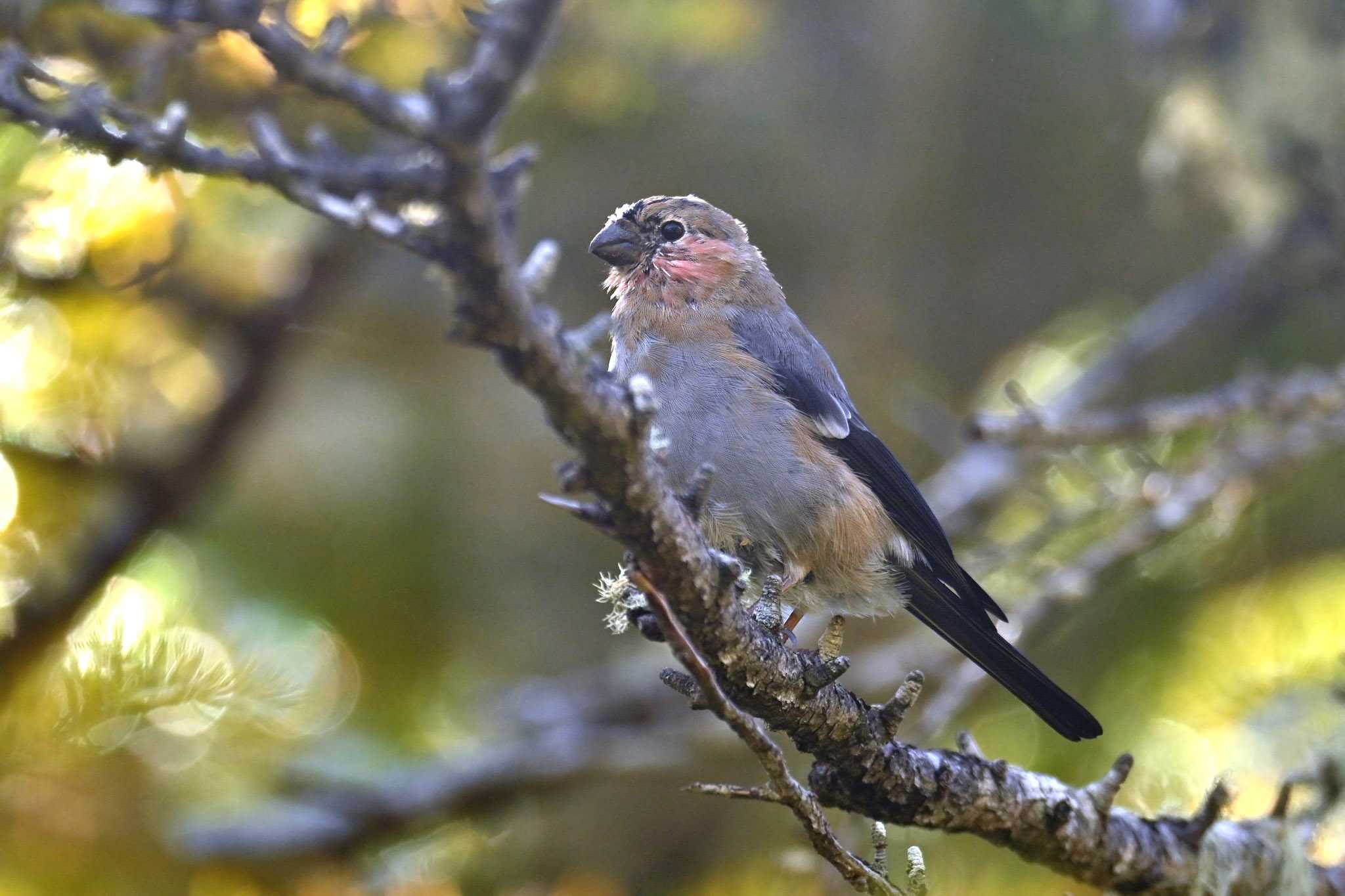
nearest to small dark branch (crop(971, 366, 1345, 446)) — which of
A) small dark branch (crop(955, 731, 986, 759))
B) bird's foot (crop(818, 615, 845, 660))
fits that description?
small dark branch (crop(955, 731, 986, 759))

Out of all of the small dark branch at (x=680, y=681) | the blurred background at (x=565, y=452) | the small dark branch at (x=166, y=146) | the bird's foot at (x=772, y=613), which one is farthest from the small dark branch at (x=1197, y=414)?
the small dark branch at (x=166, y=146)

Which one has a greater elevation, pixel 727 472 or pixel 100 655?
pixel 727 472

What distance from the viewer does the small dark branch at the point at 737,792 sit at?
1938 millimetres

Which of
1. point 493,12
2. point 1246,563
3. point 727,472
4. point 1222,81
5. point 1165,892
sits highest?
point 1222,81

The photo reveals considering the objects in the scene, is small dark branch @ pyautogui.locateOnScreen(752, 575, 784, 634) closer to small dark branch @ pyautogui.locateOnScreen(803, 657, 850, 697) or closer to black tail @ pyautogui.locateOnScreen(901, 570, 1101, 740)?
small dark branch @ pyautogui.locateOnScreen(803, 657, 850, 697)

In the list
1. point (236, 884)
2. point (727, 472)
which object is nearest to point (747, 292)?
point (727, 472)

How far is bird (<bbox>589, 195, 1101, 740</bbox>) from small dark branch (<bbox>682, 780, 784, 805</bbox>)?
108 cm

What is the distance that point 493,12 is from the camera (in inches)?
50.8

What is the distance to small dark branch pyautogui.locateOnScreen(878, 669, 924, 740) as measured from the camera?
87.7 inches

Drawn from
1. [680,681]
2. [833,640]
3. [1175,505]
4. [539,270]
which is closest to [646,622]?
[680,681]

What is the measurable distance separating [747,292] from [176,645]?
196cm

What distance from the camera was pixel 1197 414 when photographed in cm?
394

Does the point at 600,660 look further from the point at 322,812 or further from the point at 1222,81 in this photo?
the point at 1222,81

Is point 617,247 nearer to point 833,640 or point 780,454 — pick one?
point 780,454
